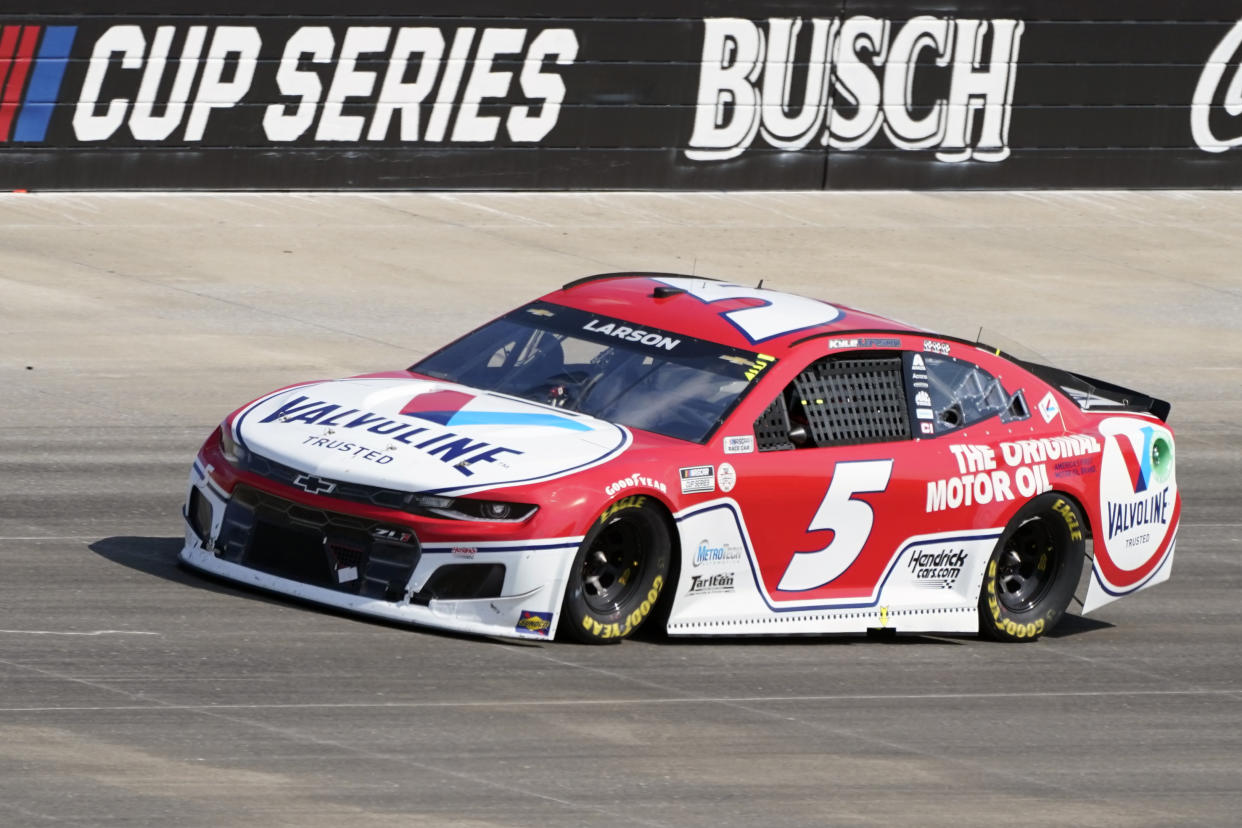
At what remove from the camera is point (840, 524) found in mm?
9047

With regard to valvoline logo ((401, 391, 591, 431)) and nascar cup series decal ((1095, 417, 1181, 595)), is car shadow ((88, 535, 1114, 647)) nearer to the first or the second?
nascar cup series decal ((1095, 417, 1181, 595))

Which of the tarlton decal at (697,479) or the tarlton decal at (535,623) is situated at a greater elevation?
the tarlton decal at (697,479)

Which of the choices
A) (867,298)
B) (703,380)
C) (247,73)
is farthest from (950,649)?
(247,73)

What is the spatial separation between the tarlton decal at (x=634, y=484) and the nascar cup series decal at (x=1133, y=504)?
8.48ft

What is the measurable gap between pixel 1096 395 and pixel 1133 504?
0.60 metres

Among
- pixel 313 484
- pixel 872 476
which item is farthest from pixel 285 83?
pixel 313 484

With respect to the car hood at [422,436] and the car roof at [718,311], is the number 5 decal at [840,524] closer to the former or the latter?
the car roof at [718,311]

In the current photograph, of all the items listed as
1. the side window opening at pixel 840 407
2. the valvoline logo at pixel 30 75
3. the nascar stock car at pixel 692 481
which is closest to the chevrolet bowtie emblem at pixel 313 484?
A: the nascar stock car at pixel 692 481

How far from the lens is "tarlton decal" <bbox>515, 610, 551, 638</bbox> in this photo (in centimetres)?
821

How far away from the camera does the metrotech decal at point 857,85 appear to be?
2189 centimetres

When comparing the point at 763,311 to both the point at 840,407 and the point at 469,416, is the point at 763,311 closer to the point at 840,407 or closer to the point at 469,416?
the point at 840,407

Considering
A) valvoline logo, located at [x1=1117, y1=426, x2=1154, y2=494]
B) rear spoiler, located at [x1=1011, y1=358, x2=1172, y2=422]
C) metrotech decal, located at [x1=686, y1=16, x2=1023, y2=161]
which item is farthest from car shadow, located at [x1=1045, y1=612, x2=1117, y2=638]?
metrotech decal, located at [x1=686, y1=16, x2=1023, y2=161]

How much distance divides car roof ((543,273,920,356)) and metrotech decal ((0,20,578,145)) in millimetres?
10460

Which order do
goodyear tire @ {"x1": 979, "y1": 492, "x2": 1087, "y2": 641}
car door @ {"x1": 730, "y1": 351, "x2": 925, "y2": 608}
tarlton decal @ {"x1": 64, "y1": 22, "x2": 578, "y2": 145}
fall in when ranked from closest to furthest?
car door @ {"x1": 730, "y1": 351, "x2": 925, "y2": 608}
goodyear tire @ {"x1": 979, "y1": 492, "x2": 1087, "y2": 641}
tarlton decal @ {"x1": 64, "y1": 22, "x2": 578, "y2": 145}
